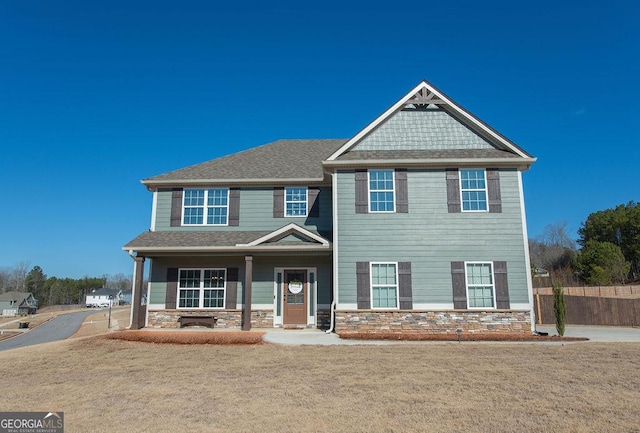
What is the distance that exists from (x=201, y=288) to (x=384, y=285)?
6.95 m

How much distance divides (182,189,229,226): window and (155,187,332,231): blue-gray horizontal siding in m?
0.29

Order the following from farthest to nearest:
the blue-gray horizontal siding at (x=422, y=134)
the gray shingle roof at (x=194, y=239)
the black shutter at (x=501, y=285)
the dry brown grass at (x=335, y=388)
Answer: the blue-gray horizontal siding at (x=422, y=134)
the gray shingle roof at (x=194, y=239)
the black shutter at (x=501, y=285)
the dry brown grass at (x=335, y=388)

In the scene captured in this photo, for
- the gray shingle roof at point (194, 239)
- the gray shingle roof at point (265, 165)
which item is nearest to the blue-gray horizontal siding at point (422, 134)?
the gray shingle roof at point (265, 165)

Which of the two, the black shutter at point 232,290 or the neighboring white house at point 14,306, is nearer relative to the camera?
the black shutter at point 232,290

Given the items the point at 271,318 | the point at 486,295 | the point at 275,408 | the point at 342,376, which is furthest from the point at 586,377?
the point at 271,318

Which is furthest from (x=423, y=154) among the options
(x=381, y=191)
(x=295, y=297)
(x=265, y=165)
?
(x=295, y=297)

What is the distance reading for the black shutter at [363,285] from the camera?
536 inches

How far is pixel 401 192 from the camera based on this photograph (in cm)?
1439

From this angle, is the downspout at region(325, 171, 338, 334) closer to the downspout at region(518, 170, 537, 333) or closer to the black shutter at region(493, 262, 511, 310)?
the black shutter at region(493, 262, 511, 310)

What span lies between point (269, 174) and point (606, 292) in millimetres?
26025

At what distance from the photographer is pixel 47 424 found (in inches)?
207

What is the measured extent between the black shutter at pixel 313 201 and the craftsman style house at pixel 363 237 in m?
0.04

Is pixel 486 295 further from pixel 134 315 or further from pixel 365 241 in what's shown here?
pixel 134 315

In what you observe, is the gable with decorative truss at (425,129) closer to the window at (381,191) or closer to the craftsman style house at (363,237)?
the craftsman style house at (363,237)
